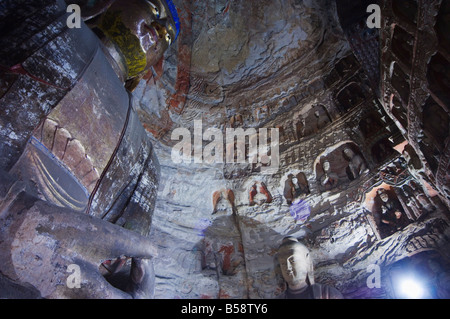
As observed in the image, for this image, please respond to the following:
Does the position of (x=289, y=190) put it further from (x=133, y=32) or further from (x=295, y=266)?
(x=133, y=32)

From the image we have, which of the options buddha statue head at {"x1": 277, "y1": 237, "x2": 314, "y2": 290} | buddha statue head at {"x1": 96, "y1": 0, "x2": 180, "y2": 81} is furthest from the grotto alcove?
buddha statue head at {"x1": 96, "y1": 0, "x2": 180, "y2": 81}

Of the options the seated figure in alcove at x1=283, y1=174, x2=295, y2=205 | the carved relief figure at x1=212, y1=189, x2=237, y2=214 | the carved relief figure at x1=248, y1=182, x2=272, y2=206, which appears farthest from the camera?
the carved relief figure at x1=212, y1=189, x2=237, y2=214

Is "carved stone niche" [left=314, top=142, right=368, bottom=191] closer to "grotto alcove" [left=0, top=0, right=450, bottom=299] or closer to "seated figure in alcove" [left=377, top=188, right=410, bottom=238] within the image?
"grotto alcove" [left=0, top=0, right=450, bottom=299]

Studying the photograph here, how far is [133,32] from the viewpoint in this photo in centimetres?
436

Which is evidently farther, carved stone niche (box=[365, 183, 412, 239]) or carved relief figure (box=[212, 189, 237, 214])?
carved relief figure (box=[212, 189, 237, 214])

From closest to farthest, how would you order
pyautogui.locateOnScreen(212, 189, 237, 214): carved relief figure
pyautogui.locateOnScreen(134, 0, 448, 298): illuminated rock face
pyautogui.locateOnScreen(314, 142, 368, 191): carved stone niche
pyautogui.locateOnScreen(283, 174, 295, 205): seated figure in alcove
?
pyautogui.locateOnScreen(134, 0, 448, 298): illuminated rock face < pyautogui.locateOnScreen(314, 142, 368, 191): carved stone niche < pyautogui.locateOnScreen(283, 174, 295, 205): seated figure in alcove < pyautogui.locateOnScreen(212, 189, 237, 214): carved relief figure

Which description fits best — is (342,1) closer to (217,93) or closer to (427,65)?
(427,65)

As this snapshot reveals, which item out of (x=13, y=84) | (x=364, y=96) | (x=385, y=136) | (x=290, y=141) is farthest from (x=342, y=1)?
(x=13, y=84)

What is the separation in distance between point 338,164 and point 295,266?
4764 mm

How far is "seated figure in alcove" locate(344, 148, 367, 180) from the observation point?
21.7 feet

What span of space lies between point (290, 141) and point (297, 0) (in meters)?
4.90

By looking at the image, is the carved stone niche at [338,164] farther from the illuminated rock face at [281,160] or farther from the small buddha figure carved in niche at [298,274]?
the small buddha figure carved in niche at [298,274]

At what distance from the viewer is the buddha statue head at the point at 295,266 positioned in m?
3.14

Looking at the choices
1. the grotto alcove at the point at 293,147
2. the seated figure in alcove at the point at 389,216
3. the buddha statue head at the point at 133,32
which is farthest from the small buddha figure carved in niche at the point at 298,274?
the buddha statue head at the point at 133,32
